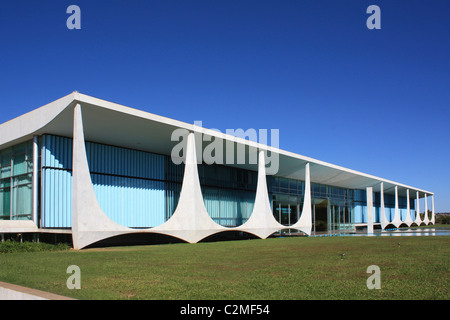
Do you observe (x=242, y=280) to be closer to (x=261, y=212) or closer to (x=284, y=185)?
(x=261, y=212)

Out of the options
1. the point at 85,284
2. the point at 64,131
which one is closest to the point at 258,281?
the point at 85,284

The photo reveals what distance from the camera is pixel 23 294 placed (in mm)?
6770

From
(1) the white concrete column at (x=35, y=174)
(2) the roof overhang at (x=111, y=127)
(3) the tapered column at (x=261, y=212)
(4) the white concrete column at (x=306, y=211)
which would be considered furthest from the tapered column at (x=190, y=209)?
(4) the white concrete column at (x=306, y=211)

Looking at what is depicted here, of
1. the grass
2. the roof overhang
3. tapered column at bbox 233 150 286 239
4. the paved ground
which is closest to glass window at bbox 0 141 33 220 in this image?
the roof overhang

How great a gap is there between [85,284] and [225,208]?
29090mm

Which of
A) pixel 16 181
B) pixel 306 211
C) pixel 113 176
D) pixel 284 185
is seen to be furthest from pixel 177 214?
pixel 284 185

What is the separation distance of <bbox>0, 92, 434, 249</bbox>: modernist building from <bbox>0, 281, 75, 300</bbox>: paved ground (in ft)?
38.2

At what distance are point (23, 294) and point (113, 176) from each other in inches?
819

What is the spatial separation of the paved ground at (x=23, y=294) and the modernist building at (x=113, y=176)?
1164 centimetres

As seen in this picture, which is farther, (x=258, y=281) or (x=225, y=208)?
(x=225, y=208)

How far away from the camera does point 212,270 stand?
1036 cm

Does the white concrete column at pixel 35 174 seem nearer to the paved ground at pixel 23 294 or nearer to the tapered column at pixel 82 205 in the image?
the tapered column at pixel 82 205
